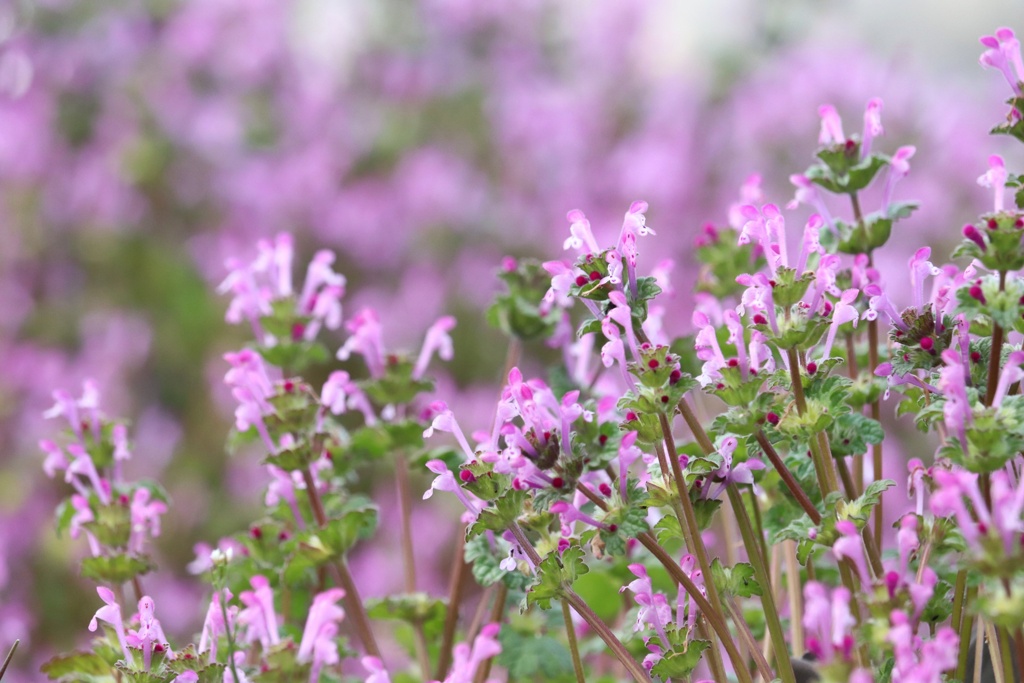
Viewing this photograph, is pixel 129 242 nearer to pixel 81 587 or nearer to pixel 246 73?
pixel 246 73

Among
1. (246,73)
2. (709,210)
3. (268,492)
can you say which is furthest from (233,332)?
(268,492)

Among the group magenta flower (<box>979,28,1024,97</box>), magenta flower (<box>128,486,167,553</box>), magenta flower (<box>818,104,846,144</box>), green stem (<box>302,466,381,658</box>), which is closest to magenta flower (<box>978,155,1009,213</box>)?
magenta flower (<box>979,28,1024,97</box>)

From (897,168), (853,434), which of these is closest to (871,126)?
(897,168)

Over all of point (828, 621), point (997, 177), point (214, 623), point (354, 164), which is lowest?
point (828, 621)

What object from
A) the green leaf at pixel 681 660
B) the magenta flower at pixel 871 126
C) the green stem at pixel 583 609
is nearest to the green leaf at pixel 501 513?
the green stem at pixel 583 609

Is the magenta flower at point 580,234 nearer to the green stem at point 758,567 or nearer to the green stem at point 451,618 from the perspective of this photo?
the green stem at point 758,567

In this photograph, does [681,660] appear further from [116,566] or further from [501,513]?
[116,566]

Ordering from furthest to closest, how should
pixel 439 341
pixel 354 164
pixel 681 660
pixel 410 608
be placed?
pixel 354 164
pixel 439 341
pixel 410 608
pixel 681 660
